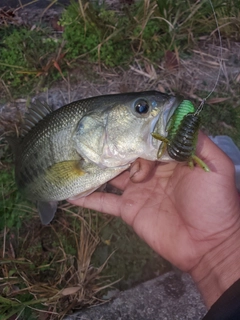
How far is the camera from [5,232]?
3453 mm

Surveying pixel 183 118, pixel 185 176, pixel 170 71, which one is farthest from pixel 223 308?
pixel 170 71

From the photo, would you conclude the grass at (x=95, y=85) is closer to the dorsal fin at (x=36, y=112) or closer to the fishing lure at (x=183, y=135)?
the dorsal fin at (x=36, y=112)

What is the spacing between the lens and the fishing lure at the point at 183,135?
2020mm

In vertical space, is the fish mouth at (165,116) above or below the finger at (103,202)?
above

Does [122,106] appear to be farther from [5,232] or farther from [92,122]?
[5,232]

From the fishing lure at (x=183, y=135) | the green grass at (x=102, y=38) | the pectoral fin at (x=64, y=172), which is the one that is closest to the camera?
the fishing lure at (x=183, y=135)

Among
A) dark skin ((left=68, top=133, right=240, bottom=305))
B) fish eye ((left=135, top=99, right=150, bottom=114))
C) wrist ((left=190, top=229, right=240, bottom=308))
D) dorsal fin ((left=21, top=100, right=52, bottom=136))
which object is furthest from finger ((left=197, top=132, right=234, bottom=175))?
dorsal fin ((left=21, top=100, right=52, bottom=136))

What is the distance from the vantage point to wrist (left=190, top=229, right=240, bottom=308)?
2.42 m

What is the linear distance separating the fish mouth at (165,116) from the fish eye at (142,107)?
0.11 m

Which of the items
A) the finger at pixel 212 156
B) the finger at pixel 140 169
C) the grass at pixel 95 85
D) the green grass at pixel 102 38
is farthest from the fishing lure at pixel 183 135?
the green grass at pixel 102 38

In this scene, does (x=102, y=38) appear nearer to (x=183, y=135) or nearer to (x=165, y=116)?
(x=165, y=116)

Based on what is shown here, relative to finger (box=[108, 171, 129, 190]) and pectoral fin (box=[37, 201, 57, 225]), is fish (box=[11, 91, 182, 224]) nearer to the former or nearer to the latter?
pectoral fin (box=[37, 201, 57, 225])

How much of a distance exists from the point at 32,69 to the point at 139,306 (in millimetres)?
2518

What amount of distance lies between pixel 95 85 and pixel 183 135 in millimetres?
2090
